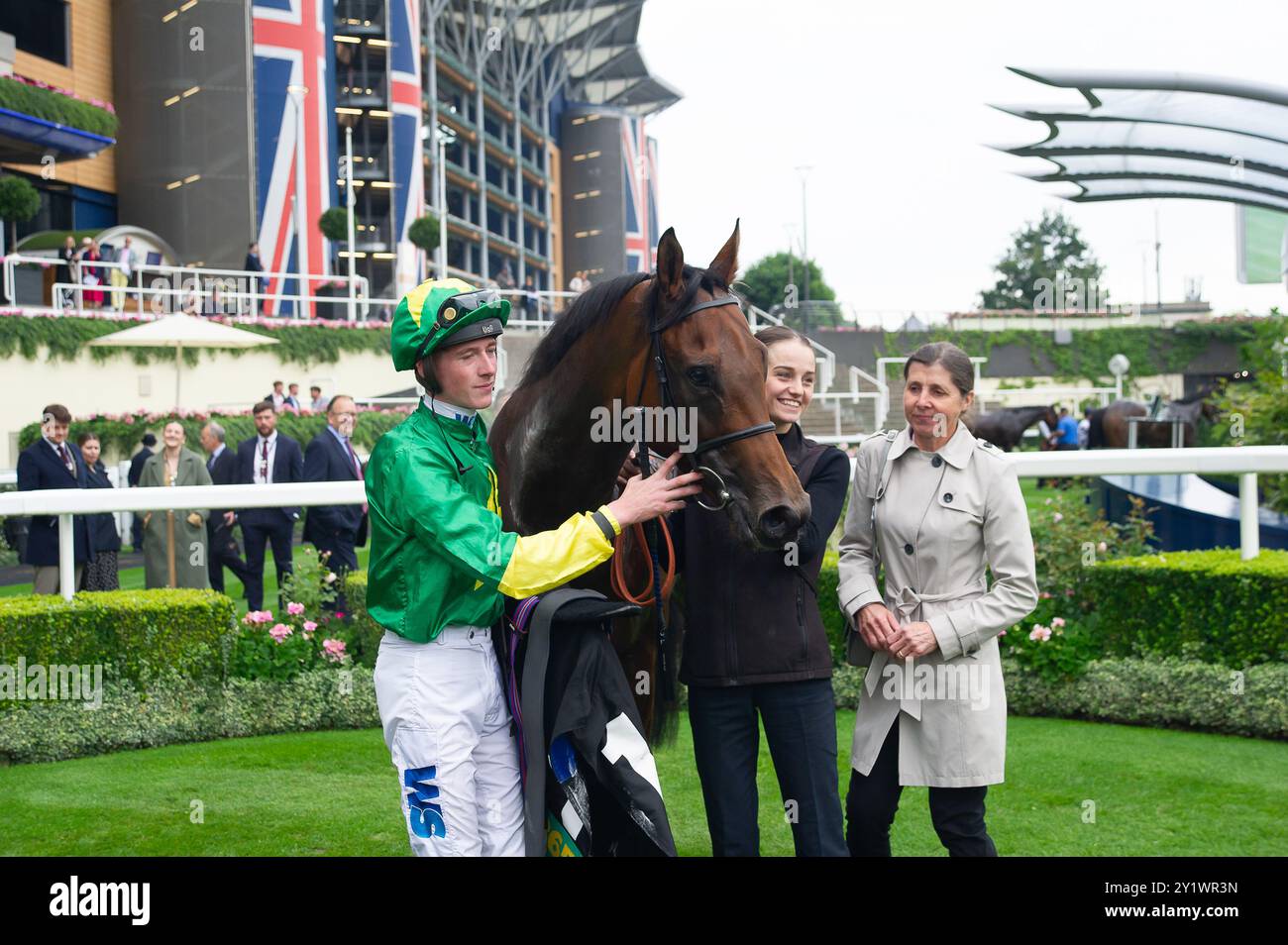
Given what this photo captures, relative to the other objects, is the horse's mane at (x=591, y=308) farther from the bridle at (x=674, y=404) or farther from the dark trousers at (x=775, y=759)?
the dark trousers at (x=775, y=759)

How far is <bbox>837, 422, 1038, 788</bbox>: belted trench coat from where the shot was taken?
2.85 m

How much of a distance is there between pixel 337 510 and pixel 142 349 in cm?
1178

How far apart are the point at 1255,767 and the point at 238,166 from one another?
25001 mm

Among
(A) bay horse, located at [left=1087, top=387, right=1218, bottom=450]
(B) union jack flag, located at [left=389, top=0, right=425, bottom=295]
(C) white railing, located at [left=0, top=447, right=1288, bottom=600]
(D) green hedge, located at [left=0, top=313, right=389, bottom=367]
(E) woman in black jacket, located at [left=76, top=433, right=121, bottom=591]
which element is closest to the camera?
(C) white railing, located at [left=0, top=447, right=1288, bottom=600]

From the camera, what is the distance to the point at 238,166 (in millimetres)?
25578

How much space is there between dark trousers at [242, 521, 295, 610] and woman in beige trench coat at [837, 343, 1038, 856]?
544cm

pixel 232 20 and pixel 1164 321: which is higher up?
pixel 232 20

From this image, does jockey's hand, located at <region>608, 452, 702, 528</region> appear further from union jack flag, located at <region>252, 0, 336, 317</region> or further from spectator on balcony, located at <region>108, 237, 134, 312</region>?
union jack flag, located at <region>252, 0, 336, 317</region>

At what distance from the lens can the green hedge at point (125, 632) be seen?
5074mm

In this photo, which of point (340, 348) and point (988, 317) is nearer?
point (340, 348)

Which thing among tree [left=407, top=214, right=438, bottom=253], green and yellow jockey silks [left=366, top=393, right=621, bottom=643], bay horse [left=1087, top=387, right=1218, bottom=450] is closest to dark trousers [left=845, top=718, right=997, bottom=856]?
green and yellow jockey silks [left=366, top=393, right=621, bottom=643]

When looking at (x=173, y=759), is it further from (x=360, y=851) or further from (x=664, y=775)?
(x=664, y=775)

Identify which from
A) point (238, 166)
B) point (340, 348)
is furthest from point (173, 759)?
point (238, 166)

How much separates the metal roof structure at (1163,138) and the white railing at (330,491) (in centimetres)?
1056
